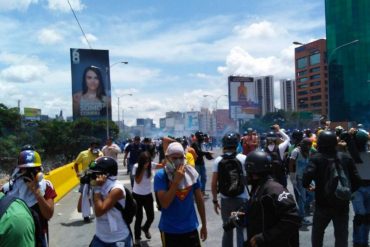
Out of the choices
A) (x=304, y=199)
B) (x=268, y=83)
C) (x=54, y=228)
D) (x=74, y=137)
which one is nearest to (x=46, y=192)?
(x=54, y=228)

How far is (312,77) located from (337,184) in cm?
13329

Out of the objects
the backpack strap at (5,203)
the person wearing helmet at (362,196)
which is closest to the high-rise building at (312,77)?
the person wearing helmet at (362,196)

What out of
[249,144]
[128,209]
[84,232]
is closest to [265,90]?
[249,144]

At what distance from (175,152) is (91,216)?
20.8ft

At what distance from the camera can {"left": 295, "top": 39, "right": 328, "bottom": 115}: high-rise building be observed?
128125mm

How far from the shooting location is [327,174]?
4.99m

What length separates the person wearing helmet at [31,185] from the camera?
4.27 metres

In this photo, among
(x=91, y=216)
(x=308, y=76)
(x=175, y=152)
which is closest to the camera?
(x=175, y=152)

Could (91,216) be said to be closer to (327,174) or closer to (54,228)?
(54,228)

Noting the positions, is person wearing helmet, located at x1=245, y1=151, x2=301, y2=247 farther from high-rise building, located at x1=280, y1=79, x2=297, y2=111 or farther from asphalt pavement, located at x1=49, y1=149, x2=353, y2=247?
high-rise building, located at x1=280, y1=79, x2=297, y2=111

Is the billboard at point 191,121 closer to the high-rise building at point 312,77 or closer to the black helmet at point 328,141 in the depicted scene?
the high-rise building at point 312,77

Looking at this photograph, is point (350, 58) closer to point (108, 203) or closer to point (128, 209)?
point (128, 209)

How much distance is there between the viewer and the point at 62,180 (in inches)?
612

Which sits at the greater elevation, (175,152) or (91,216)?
(175,152)
